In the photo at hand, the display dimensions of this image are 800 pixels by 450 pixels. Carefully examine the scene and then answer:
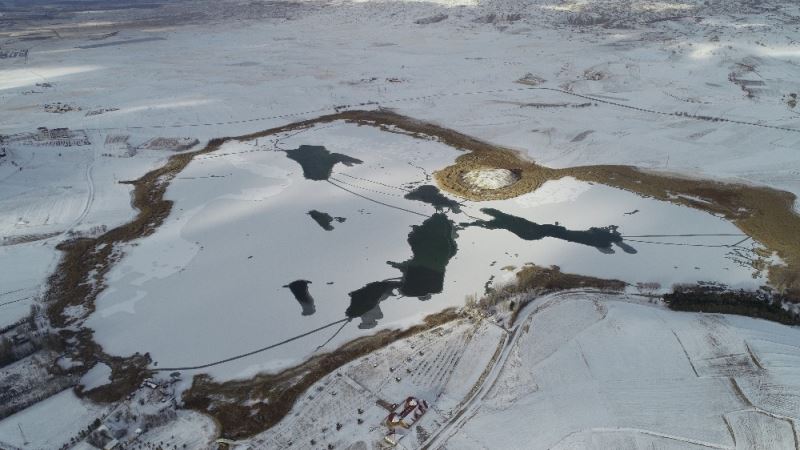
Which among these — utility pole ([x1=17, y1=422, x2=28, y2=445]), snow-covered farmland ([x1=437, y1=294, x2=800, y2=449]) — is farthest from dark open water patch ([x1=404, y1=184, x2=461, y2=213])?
utility pole ([x1=17, y1=422, x2=28, y2=445])

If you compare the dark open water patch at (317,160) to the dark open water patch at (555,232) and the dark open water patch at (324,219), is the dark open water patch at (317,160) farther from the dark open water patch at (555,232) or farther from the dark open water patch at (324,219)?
the dark open water patch at (555,232)

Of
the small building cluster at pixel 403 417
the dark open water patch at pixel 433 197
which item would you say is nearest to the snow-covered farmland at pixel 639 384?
the small building cluster at pixel 403 417

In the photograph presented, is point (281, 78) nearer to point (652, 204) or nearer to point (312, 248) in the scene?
point (312, 248)

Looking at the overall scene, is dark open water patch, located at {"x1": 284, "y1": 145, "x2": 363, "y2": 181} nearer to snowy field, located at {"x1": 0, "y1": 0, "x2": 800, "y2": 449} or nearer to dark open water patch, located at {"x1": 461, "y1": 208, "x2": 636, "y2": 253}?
snowy field, located at {"x1": 0, "y1": 0, "x2": 800, "y2": 449}

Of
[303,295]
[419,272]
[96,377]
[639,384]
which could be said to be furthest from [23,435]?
[639,384]

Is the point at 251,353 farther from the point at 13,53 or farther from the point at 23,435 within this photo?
the point at 13,53

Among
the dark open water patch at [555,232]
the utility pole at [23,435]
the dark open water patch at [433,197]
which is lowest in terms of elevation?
the utility pole at [23,435]

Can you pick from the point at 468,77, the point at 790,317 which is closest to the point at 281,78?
the point at 468,77
